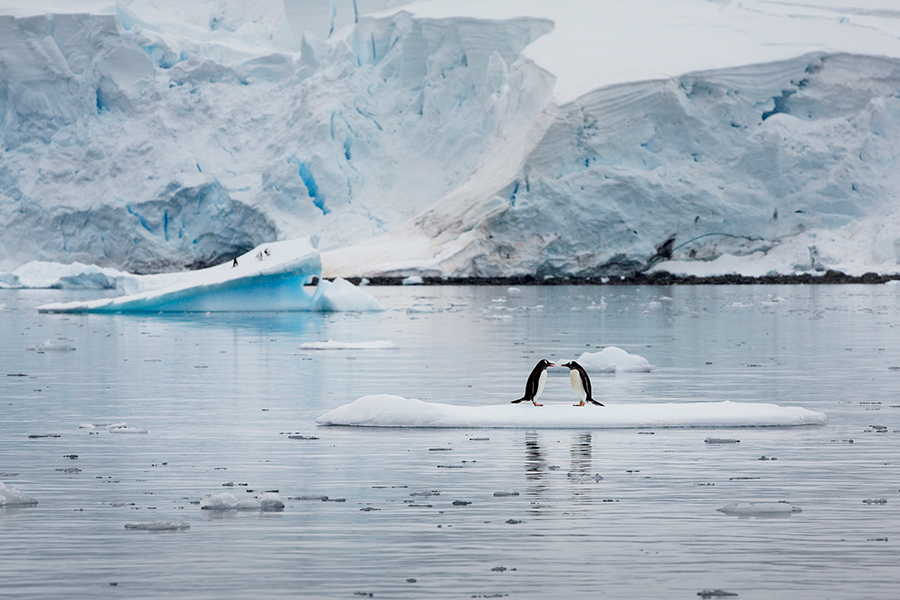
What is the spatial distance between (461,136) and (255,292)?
767 inches

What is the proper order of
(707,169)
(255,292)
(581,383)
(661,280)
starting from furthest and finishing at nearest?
(661,280), (707,169), (255,292), (581,383)

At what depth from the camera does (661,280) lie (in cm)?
3712

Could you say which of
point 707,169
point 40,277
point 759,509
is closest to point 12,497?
point 759,509

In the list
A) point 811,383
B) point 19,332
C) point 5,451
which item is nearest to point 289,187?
point 19,332

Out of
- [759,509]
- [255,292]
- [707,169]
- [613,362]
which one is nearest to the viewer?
[759,509]

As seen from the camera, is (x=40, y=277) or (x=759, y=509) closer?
(x=759, y=509)

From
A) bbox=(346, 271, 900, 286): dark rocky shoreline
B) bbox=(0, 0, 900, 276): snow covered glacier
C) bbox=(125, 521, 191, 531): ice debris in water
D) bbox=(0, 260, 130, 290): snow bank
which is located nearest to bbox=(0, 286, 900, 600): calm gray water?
bbox=(125, 521, 191, 531): ice debris in water

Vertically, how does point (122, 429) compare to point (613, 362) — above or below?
below

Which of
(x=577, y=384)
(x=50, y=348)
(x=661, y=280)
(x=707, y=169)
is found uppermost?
(x=707, y=169)

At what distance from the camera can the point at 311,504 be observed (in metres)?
4.98

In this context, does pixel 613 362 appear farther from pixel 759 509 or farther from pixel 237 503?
pixel 237 503

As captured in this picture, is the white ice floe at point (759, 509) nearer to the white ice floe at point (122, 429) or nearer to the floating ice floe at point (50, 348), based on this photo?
the white ice floe at point (122, 429)

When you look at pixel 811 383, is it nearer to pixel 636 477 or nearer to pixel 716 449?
pixel 716 449

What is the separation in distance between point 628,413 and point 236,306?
17.4 meters
